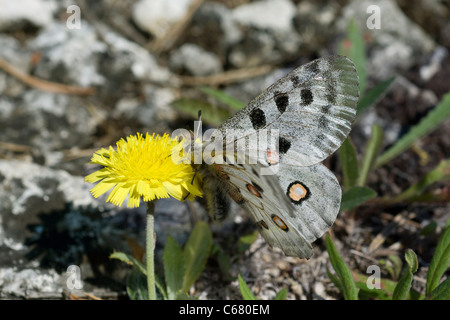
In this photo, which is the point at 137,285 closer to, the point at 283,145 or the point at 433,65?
the point at 283,145

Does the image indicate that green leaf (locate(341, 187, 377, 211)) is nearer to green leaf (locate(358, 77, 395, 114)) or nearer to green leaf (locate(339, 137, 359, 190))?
green leaf (locate(339, 137, 359, 190))

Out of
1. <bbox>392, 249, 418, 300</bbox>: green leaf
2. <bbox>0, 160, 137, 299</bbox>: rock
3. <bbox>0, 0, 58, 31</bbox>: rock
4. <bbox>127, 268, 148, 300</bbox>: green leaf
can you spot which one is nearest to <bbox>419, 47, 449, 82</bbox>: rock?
<bbox>392, 249, 418, 300</bbox>: green leaf

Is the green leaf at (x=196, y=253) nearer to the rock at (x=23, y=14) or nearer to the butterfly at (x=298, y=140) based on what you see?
the butterfly at (x=298, y=140)

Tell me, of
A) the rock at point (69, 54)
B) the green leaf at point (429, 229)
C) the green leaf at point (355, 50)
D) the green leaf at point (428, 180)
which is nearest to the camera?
the green leaf at point (429, 229)

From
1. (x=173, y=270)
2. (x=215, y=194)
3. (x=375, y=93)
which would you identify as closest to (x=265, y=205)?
(x=215, y=194)

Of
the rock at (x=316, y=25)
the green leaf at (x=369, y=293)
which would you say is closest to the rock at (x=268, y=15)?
the rock at (x=316, y=25)
